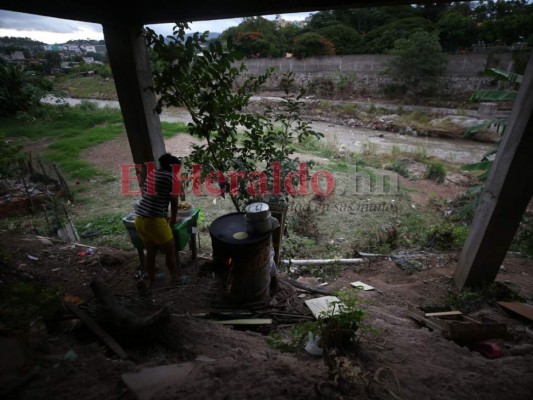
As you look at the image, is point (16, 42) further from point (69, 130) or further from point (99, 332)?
point (99, 332)

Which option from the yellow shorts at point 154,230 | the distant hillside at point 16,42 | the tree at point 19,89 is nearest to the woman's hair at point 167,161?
the yellow shorts at point 154,230

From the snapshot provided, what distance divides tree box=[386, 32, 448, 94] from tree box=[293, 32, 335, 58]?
355 centimetres

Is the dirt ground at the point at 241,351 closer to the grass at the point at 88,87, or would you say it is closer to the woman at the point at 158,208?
the woman at the point at 158,208

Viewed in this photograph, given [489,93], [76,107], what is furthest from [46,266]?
[76,107]

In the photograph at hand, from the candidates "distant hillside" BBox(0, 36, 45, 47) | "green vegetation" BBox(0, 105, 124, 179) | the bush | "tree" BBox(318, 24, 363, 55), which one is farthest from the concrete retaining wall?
"distant hillside" BBox(0, 36, 45, 47)

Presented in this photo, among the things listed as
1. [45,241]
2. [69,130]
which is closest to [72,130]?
[69,130]

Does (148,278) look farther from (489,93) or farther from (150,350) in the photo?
(489,93)

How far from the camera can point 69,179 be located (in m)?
8.62

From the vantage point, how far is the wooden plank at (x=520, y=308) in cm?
296

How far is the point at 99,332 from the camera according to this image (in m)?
2.11

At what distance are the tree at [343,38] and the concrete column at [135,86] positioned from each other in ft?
55.0

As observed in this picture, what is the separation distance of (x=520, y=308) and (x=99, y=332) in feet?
13.0

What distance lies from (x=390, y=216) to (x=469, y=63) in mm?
14316

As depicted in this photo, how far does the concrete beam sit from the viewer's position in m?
2.84
